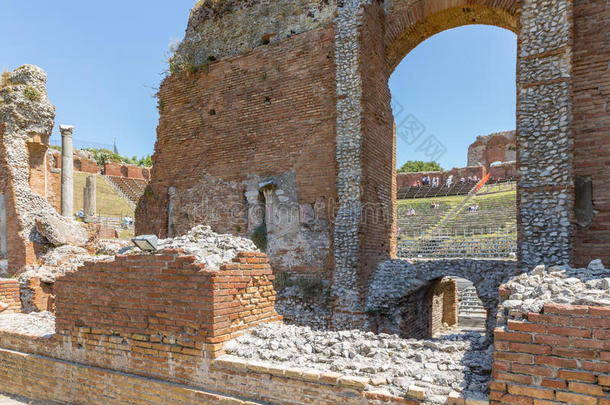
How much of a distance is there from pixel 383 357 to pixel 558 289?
163 centimetres

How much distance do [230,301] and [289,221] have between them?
497cm

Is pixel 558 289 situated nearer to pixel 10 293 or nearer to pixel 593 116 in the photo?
pixel 593 116

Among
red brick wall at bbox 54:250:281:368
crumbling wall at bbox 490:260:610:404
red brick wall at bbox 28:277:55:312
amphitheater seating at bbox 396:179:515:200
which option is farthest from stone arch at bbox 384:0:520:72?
amphitheater seating at bbox 396:179:515:200

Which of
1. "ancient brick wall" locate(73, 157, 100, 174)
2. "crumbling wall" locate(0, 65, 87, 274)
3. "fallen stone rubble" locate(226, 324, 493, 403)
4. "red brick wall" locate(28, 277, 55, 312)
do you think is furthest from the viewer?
"ancient brick wall" locate(73, 157, 100, 174)

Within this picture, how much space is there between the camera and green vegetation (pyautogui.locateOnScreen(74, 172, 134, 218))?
1145 inches

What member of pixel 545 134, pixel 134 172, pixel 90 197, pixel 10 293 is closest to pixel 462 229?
pixel 545 134

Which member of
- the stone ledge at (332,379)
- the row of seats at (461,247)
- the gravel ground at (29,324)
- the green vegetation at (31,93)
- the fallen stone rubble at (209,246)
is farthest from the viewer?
the row of seats at (461,247)

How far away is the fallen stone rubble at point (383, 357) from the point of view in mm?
3098

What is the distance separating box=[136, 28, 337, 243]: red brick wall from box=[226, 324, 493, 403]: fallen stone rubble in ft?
15.3

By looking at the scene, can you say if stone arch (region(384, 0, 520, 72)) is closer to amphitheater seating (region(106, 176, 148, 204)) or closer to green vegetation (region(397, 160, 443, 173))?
amphitheater seating (region(106, 176, 148, 204))

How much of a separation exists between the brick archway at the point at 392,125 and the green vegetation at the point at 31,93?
9.11m

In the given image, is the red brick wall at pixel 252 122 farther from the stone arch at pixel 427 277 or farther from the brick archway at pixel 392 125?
Answer: the stone arch at pixel 427 277

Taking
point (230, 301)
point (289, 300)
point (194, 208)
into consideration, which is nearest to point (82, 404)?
point (230, 301)

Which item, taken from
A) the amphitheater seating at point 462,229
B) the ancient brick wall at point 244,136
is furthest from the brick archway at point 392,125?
the amphitheater seating at point 462,229
